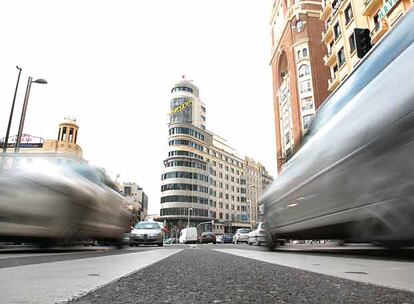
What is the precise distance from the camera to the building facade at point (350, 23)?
2138cm

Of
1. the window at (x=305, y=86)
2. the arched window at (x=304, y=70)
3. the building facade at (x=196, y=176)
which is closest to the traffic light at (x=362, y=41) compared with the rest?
the window at (x=305, y=86)

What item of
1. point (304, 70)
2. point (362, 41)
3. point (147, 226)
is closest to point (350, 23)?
point (304, 70)

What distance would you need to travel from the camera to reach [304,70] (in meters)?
43.4

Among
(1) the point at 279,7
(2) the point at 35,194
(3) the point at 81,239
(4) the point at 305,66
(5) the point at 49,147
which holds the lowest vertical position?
(3) the point at 81,239

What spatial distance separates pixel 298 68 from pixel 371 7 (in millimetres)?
20995

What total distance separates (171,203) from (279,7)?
42634 millimetres

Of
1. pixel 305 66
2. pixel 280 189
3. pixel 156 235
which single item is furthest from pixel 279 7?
pixel 280 189

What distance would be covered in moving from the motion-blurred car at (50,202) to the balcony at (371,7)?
74.3ft

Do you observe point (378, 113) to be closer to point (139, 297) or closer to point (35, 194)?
point (139, 297)

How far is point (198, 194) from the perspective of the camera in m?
77.3

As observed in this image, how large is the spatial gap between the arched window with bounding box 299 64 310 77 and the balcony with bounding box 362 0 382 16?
1847 cm

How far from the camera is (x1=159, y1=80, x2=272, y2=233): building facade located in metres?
74.6

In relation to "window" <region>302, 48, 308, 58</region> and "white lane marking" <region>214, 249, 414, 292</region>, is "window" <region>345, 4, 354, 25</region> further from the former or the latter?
"white lane marking" <region>214, 249, 414, 292</region>

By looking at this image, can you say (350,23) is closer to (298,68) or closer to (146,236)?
(298,68)
